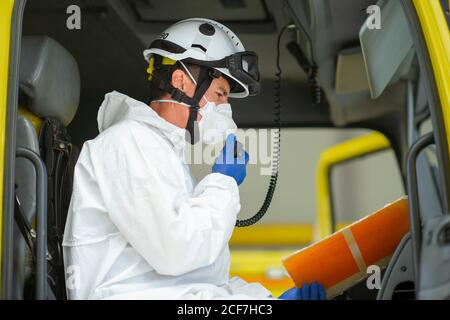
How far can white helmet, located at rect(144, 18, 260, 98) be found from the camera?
2.97 metres

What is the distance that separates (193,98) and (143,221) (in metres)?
0.57

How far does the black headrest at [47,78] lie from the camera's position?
2850 millimetres

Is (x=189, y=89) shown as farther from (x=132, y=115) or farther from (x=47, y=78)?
(x=47, y=78)

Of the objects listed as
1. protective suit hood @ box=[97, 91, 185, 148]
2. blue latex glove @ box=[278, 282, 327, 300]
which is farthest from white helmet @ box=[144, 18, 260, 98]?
blue latex glove @ box=[278, 282, 327, 300]

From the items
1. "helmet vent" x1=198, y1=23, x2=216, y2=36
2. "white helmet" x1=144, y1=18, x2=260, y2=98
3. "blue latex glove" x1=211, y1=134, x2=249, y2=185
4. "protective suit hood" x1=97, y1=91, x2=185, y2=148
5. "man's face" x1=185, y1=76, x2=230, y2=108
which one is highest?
"helmet vent" x1=198, y1=23, x2=216, y2=36

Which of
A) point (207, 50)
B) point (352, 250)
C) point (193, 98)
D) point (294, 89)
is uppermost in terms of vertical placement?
point (294, 89)

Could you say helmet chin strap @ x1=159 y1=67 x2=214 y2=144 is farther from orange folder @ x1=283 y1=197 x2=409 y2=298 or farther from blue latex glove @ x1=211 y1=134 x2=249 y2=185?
orange folder @ x1=283 y1=197 x2=409 y2=298

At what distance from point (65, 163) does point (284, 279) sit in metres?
3.20

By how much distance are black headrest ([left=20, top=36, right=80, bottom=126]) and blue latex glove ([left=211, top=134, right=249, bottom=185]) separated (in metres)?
0.63

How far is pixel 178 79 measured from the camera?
117 inches

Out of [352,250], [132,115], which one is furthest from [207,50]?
[352,250]

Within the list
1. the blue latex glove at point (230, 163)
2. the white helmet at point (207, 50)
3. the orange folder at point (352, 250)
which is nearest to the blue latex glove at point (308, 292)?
the orange folder at point (352, 250)

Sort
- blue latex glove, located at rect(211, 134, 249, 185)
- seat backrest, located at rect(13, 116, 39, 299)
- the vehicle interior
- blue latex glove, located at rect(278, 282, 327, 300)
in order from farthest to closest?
blue latex glove, located at rect(278, 282, 327, 300) < blue latex glove, located at rect(211, 134, 249, 185) < seat backrest, located at rect(13, 116, 39, 299) < the vehicle interior
